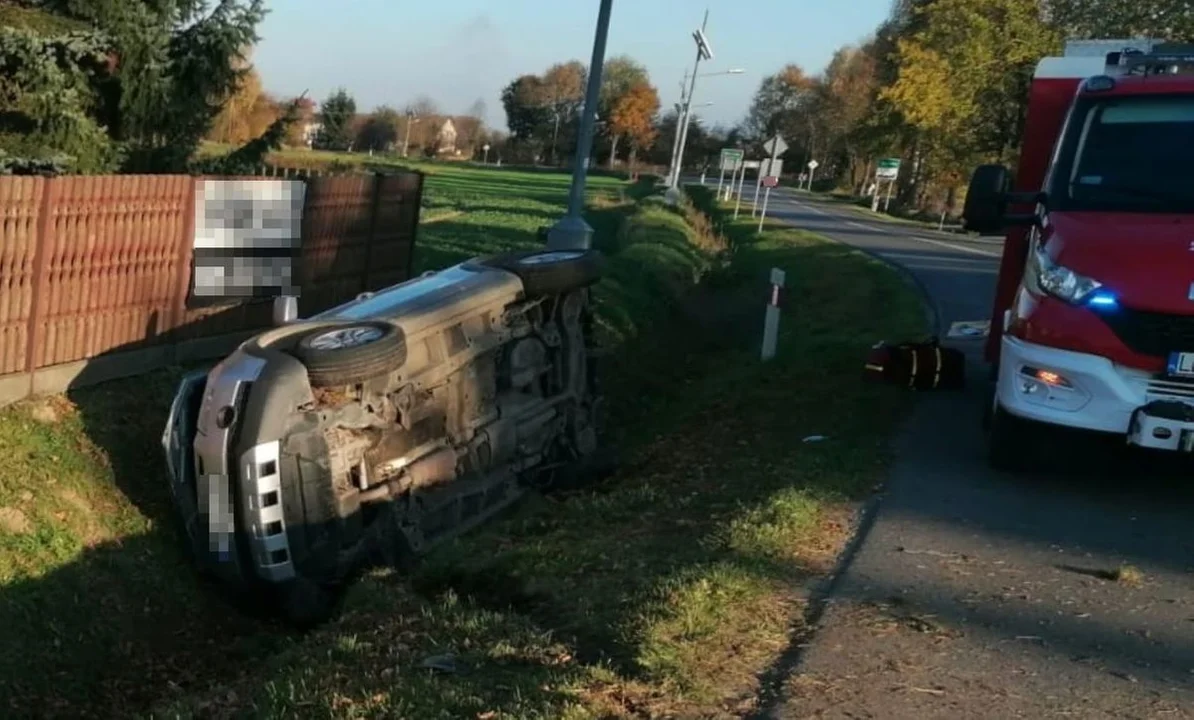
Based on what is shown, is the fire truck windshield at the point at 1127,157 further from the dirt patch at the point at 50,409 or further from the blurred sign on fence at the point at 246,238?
the dirt patch at the point at 50,409

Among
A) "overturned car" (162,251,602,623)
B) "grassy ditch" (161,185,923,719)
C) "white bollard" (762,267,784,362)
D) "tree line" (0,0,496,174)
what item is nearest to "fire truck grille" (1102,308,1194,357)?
"grassy ditch" (161,185,923,719)

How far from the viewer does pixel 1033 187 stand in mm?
10469

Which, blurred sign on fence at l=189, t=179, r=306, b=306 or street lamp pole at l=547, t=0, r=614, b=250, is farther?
street lamp pole at l=547, t=0, r=614, b=250

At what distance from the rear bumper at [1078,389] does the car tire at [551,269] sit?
121 inches

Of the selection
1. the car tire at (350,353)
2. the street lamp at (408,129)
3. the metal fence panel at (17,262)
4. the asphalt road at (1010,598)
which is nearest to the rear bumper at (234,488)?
the car tire at (350,353)

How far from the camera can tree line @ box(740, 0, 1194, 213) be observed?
39.1 meters

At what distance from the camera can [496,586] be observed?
6.23 metres

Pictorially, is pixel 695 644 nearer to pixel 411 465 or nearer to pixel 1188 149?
pixel 411 465

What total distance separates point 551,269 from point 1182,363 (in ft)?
13.2

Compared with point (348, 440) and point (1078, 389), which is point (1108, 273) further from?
point (348, 440)

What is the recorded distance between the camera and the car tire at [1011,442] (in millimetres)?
8203

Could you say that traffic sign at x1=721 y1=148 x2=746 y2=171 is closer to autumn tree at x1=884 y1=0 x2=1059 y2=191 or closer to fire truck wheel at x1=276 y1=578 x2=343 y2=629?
autumn tree at x1=884 y1=0 x2=1059 y2=191

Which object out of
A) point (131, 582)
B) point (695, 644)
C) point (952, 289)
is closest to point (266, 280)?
point (131, 582)

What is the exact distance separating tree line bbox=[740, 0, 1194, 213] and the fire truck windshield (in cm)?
1663
